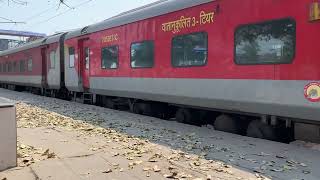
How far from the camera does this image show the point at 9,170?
20.6ft

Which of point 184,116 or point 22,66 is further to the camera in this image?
point 22,66

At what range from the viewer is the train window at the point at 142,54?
1207 cm

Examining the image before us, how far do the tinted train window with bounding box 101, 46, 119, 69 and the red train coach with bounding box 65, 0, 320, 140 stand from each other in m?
0.04

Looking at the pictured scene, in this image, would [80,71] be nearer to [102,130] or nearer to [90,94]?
[90,94]

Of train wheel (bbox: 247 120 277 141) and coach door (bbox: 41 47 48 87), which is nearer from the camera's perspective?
train wheel (bbox: 247 120 277 141)

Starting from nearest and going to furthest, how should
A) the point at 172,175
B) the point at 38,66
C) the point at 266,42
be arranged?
the point at 172,175
the point at 266,42
the point at 38,66

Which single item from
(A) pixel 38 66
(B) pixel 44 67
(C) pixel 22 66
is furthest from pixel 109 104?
(C) pixel 22 66

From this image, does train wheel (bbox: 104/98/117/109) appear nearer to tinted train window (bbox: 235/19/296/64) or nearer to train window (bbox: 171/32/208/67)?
train window (bbox: 171/32/208/67)

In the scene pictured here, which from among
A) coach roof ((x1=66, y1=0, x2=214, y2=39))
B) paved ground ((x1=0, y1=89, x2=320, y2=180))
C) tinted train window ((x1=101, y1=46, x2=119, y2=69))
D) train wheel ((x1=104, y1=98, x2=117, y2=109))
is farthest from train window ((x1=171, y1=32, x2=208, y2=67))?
train wheel ((x1=104, y1=98, x2=117, y2=109))

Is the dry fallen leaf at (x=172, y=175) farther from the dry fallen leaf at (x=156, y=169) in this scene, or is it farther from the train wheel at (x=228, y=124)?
the train wheel at (x=228, y=124)

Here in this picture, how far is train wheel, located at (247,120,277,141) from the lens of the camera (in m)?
8.58

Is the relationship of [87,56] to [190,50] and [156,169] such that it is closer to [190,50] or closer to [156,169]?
[190,50]

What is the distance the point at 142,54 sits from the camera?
12.6m

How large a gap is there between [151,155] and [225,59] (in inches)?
115
